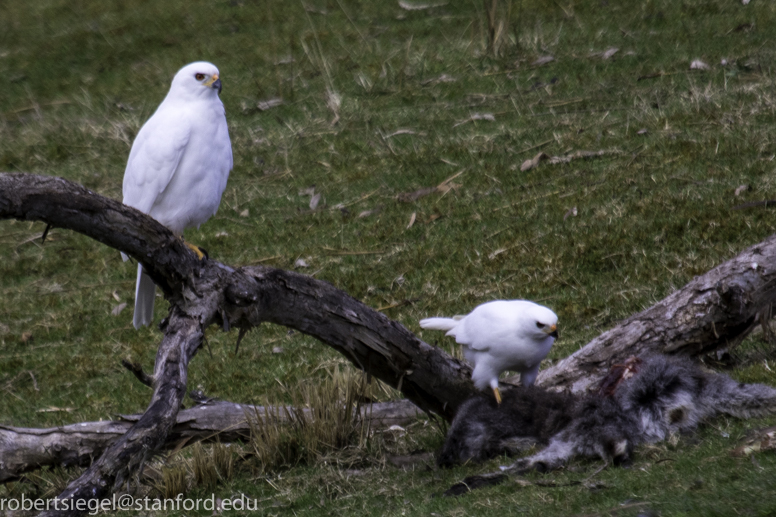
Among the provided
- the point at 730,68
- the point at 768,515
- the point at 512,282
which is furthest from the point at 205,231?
the point at 768,515

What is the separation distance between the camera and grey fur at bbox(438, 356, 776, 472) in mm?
4016

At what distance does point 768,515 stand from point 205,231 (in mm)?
7178

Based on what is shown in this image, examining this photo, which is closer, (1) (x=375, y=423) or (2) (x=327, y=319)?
(2) (x=327, y=319)

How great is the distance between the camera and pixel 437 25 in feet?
41.8

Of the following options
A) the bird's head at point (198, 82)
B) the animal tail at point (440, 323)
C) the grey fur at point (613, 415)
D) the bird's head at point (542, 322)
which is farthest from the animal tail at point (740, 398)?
the bird's head at point (198, 82)

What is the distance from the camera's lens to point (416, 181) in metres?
9.41

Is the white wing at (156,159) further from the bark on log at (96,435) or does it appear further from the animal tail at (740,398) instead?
the animal tail at (740,398)

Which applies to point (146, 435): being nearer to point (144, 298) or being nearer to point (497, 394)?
point (497, 394)

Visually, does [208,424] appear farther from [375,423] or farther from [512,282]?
[512,282]

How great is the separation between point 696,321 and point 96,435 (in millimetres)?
3283

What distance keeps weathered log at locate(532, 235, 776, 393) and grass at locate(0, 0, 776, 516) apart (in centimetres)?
32

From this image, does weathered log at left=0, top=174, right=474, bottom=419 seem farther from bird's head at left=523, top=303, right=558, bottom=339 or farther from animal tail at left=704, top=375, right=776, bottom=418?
animal tail at left=704, top=375, right=776, bottom=418

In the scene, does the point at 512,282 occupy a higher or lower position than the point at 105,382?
higher

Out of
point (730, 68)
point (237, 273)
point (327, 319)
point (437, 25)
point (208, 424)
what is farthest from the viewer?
point (437, 25)
